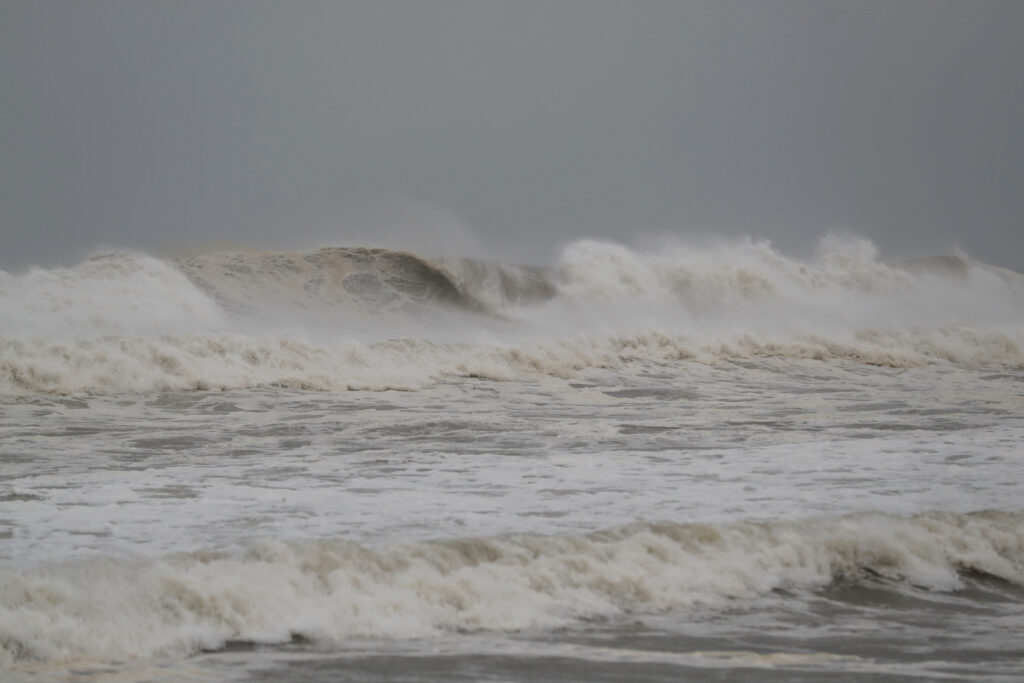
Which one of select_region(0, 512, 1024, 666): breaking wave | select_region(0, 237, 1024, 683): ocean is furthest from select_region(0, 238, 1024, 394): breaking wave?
select_region(0, 512, 1024, 666): breaking wave

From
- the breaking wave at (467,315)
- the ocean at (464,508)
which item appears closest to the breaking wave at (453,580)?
the ocean at (464,508)

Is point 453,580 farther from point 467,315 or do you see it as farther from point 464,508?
point 467,315

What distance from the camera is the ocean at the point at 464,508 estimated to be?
3754mm

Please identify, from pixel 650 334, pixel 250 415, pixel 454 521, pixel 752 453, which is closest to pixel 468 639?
pixel 454 521

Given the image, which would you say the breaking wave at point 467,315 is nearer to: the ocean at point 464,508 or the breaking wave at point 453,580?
the ocean at point 464,508

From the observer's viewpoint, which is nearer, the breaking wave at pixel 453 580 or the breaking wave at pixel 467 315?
the breaking wave at pixel 453 580

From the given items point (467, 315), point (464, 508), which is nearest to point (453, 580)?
point (464, 508)

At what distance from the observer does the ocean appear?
375 cm

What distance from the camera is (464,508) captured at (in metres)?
5.88

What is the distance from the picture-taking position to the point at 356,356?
599 inches

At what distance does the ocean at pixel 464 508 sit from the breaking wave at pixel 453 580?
0.01 meters

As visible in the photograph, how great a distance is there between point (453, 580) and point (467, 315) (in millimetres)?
17466

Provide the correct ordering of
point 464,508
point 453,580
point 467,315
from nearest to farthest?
point 453,580
point 464,508
point 467,315

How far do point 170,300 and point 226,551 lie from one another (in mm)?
13350
